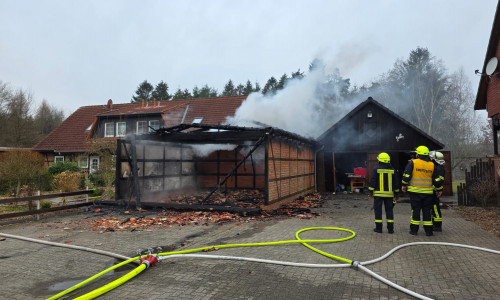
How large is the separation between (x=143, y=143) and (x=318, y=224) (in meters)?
7.44

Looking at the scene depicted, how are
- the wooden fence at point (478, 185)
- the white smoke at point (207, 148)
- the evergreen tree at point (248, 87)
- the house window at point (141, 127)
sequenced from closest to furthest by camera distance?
1. the wooden fence at point (478, 185)
2. the white smoke at point (207, 148)
3. the house window at point (141, 127)
4. the evergreen tree at point (248, 87)

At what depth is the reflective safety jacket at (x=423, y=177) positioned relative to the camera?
658 centimetres

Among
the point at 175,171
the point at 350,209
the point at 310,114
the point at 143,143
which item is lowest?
the point at 350,209

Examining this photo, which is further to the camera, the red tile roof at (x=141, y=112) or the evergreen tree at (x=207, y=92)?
the evergreen tree at (x=207, y=92)

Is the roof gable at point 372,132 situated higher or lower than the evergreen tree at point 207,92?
lower

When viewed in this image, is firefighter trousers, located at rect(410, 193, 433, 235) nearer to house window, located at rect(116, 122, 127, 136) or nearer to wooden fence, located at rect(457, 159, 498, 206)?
wooden fence, located at rect(457, 159, 498, 206)

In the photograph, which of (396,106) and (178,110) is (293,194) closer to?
(178,110)

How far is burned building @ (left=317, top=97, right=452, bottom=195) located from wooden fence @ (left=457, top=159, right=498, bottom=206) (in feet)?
13.8

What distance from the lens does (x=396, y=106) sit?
30.3m

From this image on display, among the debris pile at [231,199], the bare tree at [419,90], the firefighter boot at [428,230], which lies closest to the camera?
the firefighter boot at [428,230]

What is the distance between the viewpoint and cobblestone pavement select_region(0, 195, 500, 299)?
146 inches

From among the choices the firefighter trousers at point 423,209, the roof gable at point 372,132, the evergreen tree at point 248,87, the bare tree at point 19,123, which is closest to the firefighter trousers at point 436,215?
the firefighter trousers at point 423,209

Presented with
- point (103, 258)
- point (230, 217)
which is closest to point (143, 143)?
point (230, 217)

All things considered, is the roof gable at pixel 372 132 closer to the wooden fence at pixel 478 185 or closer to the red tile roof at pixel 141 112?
the wooden fence at pixel 478 185
